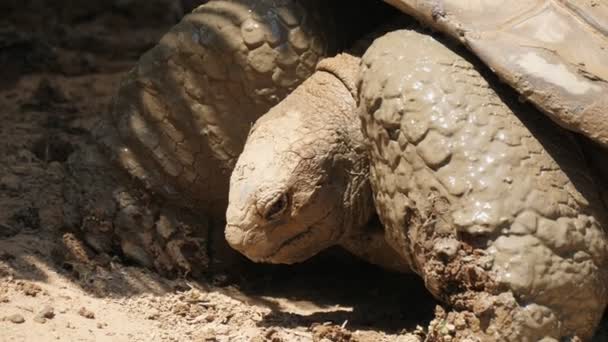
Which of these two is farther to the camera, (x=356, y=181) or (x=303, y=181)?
(x=356, y=181)

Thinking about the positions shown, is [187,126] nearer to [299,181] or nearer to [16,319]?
[299,181]

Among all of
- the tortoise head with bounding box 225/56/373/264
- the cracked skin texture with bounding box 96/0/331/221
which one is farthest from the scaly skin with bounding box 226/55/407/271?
the cracked skin texture with bounding box 96/0/331/221

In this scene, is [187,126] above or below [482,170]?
below

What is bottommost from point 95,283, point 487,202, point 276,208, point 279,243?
point 95,283

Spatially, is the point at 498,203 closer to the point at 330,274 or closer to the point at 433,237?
the point at 433,237

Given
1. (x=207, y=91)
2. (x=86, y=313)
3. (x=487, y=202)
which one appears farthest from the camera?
(x=207, y=91)

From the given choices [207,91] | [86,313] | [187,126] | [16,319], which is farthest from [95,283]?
[207,91]

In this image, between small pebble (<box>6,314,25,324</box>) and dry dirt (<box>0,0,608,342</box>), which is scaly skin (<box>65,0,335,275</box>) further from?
small pebble (<box>6,314,25,324</box>)

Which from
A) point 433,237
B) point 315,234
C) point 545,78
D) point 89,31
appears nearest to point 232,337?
point 315,234
